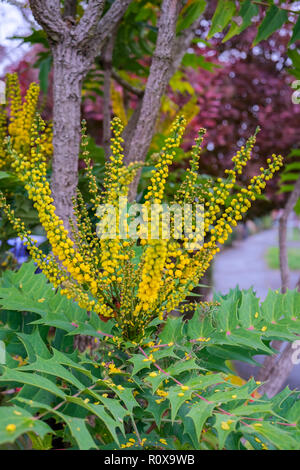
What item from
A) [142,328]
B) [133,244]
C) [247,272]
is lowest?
[247,272]

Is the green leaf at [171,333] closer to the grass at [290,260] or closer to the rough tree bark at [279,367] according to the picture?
the rough tree bark at [279,367]

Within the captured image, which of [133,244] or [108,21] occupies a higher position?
[108,21]

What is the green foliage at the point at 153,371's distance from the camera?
2.50 ft

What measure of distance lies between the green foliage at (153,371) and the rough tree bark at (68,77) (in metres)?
0.32

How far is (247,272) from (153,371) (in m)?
6.82

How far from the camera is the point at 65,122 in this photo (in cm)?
129

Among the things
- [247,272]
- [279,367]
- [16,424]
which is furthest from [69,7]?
[247,272]

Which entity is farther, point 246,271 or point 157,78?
point 246,271

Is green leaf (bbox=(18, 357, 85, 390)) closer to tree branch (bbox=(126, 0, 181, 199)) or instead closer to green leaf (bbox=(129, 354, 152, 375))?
green leaf (bbox=(129, 354, 152, 375))

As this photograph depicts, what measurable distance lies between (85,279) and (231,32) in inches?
42.5

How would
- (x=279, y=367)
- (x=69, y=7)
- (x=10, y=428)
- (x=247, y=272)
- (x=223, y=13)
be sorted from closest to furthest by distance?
(x=10, y=428) → (x=223, y=13) → (x=69, y=7) → (x=279, y=367) → (x=247, y=272)

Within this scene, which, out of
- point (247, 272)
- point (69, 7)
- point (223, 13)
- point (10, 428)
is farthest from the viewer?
point (247, 272)

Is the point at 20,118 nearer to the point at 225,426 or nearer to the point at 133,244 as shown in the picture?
the point at 133,244

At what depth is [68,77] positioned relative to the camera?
1283mm
